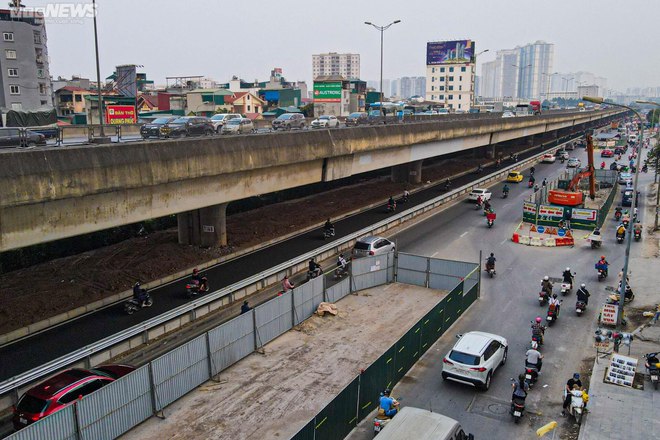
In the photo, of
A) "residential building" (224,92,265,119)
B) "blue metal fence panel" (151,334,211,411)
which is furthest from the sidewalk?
"residential building" (224,92,265,119)

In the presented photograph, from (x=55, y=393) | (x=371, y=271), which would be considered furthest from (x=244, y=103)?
(x=55, y=393)

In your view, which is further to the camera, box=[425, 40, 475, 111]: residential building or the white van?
box=[425, 40, 475, 111]: residential building

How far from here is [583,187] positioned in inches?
1983

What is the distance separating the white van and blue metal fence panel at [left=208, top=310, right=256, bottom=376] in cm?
649

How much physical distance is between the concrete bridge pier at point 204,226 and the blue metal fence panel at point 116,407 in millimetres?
12769

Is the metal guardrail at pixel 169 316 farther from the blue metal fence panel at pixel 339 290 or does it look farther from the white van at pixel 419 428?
the white van at pixel 419 428

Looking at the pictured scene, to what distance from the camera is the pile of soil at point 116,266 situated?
751 inches

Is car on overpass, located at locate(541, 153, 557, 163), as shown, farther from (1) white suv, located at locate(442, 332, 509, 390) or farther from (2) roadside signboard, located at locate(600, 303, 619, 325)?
(1) white suv, located at locate(442, 332, 509, 390)

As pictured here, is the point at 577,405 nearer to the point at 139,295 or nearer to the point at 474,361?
the point at 474,361

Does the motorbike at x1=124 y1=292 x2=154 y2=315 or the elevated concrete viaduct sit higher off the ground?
the elevated concrete viaduct

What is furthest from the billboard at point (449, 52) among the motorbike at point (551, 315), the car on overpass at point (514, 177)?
the motorbike at point (551, 315)

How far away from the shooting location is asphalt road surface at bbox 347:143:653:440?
1434cm

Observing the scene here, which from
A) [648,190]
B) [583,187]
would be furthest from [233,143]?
[648,190]

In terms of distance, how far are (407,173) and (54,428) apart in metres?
40.4
